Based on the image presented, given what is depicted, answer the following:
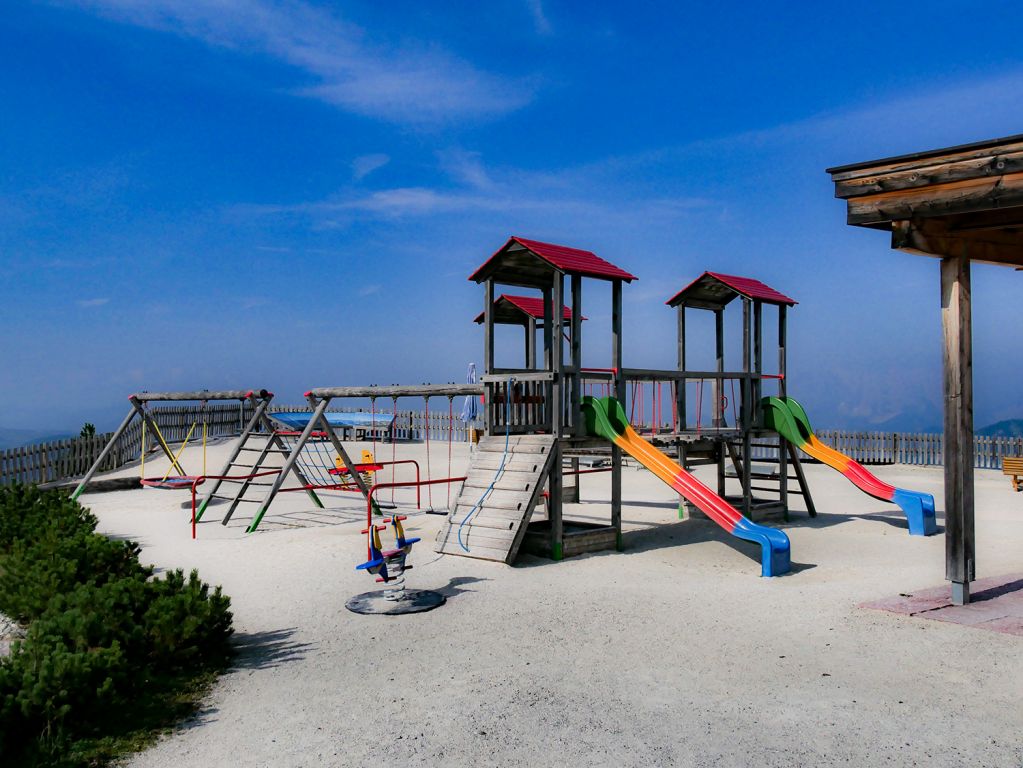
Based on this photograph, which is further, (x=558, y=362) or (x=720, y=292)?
(x=720, y=292)

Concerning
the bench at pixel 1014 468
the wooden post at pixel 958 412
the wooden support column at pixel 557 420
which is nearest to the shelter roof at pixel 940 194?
the wooden post at pixel 958 412

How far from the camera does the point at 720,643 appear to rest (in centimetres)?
698

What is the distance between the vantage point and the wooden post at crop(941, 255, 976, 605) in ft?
25.1

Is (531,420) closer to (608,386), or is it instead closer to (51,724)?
(608,386)

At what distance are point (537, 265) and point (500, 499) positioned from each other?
372 centimetres

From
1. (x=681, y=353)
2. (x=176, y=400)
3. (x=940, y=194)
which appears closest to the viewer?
(x=940, y=194)

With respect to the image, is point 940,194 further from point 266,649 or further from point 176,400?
point 176,400

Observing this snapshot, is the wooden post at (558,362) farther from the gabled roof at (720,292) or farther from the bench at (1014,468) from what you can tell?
the bench at (1014,468)

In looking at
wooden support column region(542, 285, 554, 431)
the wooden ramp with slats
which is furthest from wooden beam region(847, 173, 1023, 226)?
wooden support column region(542, 285, 554, 431)

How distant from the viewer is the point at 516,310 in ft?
47.2

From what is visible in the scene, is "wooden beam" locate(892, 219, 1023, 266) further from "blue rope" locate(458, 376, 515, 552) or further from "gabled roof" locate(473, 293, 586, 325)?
"gabled roof" locate(473, 293, 586, 325)

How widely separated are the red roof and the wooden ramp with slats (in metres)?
2.38

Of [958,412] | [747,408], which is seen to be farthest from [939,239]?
[747,408]

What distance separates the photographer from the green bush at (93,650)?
16.1 feet
